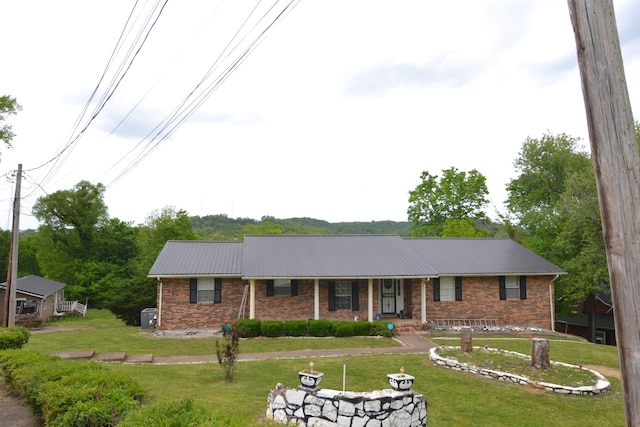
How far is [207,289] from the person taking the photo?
2122 centimetres

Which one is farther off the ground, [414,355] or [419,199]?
[419,199]

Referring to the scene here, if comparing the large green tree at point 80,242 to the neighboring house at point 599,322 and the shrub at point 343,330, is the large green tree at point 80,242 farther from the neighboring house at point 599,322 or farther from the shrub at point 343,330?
the neighboring house at point 599,322

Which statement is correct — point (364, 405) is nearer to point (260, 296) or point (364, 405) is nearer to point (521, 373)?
point (521, 373)

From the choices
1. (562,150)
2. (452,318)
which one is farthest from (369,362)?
(562,150)

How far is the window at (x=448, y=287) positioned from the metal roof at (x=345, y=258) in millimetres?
521

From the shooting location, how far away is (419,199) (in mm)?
42406

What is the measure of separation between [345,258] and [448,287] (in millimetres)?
5289

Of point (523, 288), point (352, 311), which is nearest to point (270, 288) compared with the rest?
point (352, 311)

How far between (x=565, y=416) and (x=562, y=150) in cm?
2620

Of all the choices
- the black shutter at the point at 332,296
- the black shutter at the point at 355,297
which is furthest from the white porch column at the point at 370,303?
the black shutter at the point at 332,296

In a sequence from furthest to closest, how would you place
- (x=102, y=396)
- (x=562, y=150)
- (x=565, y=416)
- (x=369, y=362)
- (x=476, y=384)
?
(x=562, y=150), (x=369, y=362), (x=476, y=384), (x=565, y=416), (x=102, y=396)

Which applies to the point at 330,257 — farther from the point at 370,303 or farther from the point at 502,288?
the point at 502,288

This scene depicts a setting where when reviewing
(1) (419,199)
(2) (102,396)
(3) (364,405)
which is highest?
(1) (419,199)

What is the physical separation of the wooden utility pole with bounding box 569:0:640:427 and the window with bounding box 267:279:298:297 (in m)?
18.6
